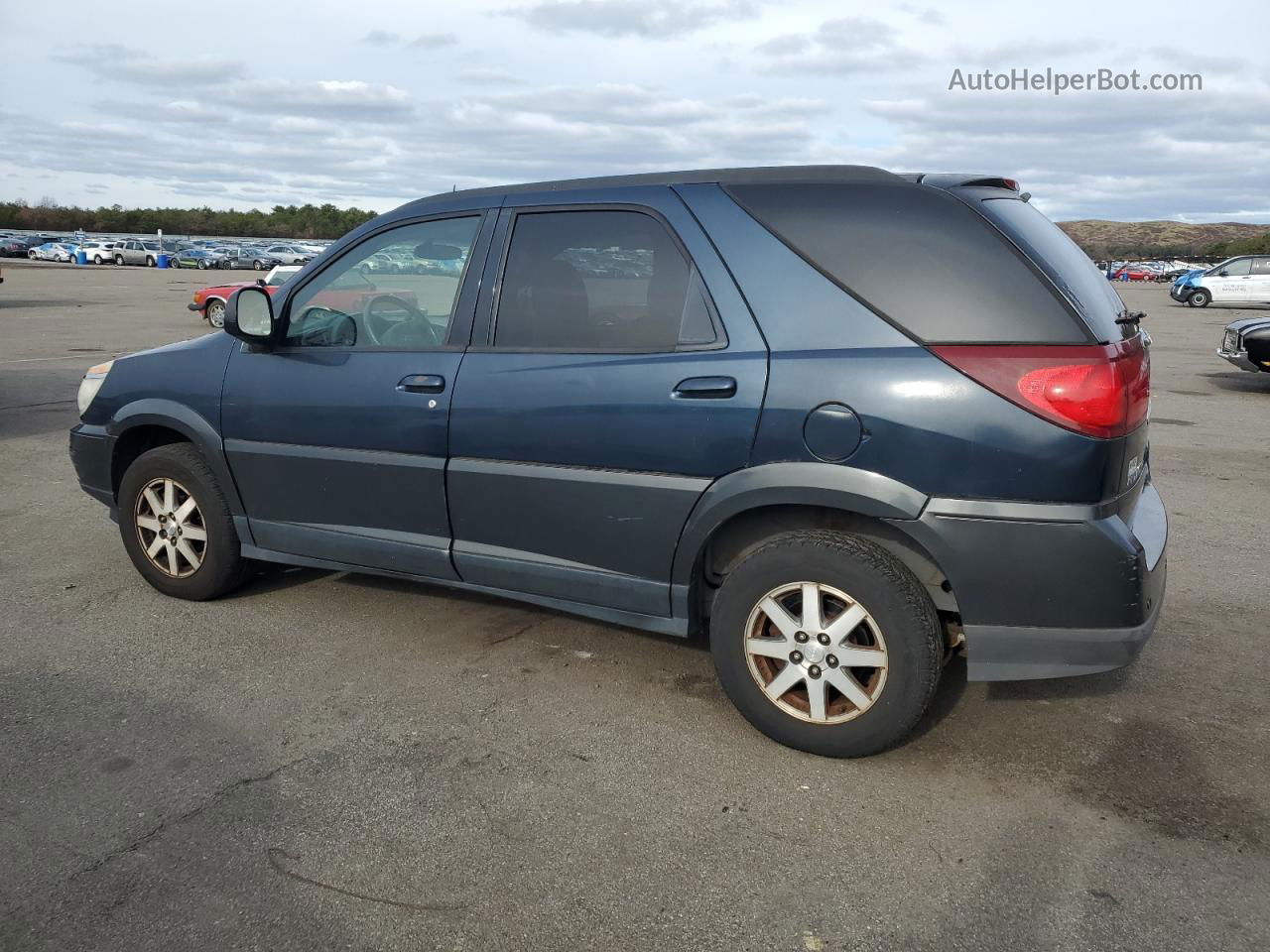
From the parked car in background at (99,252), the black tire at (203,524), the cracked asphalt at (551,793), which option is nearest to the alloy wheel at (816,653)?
the cracked asphalt at (551,793)

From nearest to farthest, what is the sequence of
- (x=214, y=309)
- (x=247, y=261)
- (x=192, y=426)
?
(x=192, y=426) → (x=214, y=309) → (x=247, y=261)

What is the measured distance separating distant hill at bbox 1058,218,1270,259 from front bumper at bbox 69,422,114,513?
133379mm

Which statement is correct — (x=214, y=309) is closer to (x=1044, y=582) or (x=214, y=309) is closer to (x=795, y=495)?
(x=795, y=495)

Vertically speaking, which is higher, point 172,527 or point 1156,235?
point 1156,235

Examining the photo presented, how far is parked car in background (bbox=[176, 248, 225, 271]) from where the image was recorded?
5903 centimetres

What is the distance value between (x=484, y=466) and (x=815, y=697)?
1.50m

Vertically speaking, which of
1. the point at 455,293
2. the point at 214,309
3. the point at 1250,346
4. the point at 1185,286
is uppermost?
the point at 1185,286

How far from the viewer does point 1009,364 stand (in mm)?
3246

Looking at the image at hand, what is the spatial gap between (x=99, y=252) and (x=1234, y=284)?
185ft

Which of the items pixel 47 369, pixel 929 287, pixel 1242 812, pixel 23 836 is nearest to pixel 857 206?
pixel 929 287

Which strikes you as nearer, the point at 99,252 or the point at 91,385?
the point at 91,385

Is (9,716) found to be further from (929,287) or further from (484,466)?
(929,287)

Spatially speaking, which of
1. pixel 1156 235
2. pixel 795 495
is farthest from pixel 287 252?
pixel 1156 235

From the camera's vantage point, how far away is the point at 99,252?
202 ft
